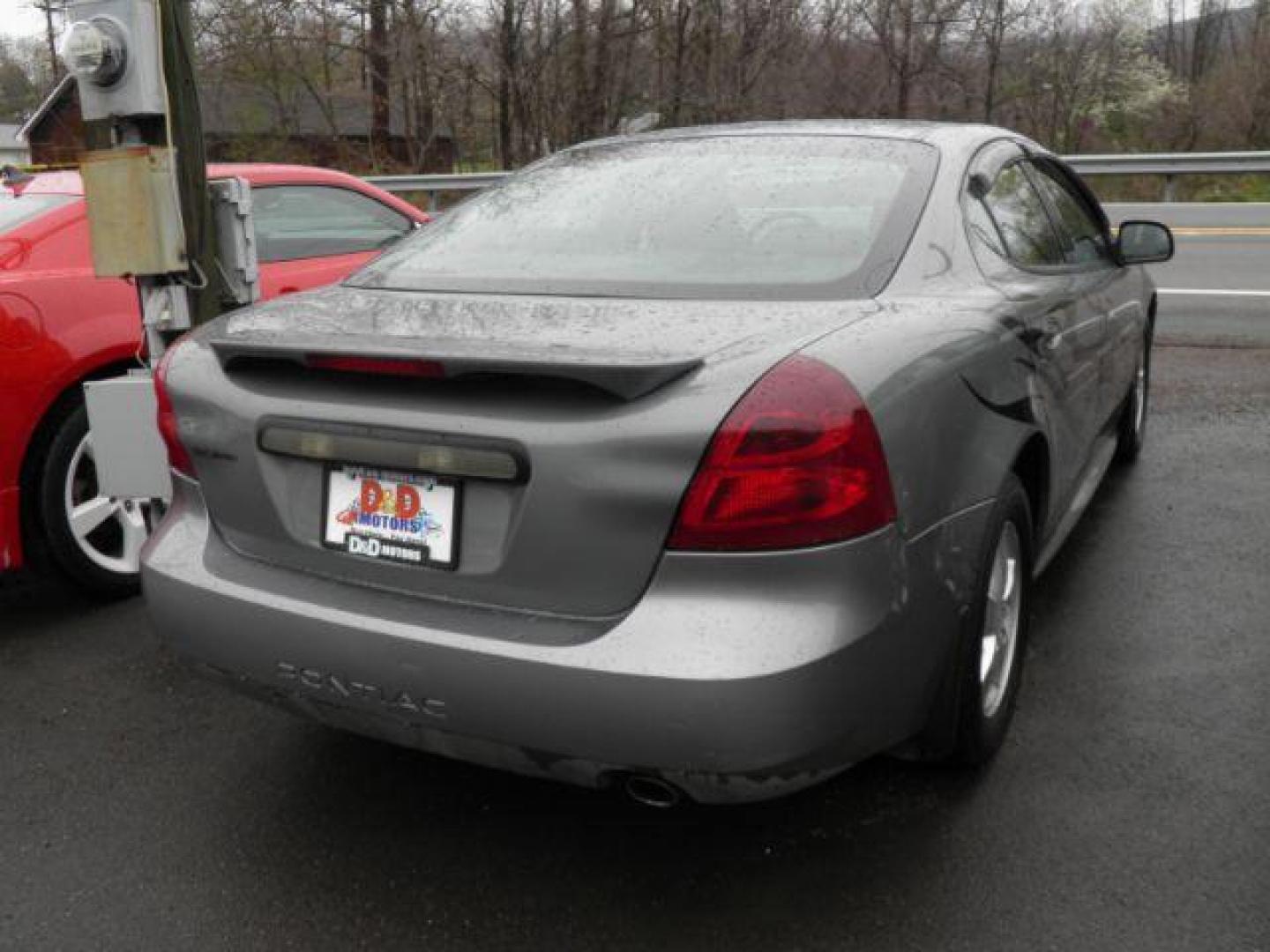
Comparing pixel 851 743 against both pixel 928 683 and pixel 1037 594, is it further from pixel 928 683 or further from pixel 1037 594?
pixel 1037 594

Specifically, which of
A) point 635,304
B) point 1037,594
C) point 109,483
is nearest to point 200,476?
point 635,304

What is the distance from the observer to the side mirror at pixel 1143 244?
4.17 m

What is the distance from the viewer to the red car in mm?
3658

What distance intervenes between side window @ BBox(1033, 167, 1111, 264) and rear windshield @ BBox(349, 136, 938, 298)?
101 centimetres

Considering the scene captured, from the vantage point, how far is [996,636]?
278 centimetres

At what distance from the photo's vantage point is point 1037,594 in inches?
152

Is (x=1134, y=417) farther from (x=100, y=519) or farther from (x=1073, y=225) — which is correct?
(x=100, y=519)

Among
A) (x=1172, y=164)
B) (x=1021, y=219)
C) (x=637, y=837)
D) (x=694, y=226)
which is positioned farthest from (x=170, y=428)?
(x=1172, y=164)

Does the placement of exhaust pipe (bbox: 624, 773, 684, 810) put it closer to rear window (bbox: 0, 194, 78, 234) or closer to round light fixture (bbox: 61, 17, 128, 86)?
round light fixture (bbox: 61, 17, 128, 86)

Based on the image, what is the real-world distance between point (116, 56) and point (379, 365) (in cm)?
210

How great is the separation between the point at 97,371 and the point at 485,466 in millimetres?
2446

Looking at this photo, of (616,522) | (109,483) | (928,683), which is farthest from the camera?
(109,483)

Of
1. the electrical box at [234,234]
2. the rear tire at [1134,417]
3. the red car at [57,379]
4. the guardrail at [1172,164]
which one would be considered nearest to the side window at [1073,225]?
the rear tire at [1134,417]

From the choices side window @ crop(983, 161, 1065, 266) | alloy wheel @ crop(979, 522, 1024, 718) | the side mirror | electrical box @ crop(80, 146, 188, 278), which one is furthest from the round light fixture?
the side mirror
